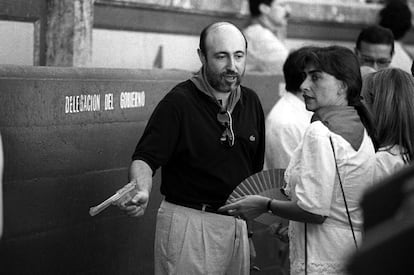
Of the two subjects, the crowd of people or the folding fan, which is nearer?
the crowd of people

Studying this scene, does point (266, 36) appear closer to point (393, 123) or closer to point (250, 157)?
point (250, 157)

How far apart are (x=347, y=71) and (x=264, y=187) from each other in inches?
32.1

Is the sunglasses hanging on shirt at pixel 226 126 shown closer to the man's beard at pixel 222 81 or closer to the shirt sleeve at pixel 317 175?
the man's beard at pixel 222 81

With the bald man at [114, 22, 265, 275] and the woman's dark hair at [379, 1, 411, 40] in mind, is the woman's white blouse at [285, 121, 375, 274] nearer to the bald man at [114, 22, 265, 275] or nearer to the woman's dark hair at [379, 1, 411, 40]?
the bald man at [114, 22, 265, 275]

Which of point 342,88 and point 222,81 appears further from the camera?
point 222,81

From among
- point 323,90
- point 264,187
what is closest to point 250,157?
point 264,187

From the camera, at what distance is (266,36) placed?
32.1 feet

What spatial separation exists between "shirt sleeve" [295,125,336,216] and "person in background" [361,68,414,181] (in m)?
0.30

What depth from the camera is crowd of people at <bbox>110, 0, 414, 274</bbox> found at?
4.43 meters

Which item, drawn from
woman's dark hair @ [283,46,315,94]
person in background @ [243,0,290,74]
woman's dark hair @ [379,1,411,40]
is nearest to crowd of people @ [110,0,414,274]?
woman's dark hair @ [283,46,315,94]

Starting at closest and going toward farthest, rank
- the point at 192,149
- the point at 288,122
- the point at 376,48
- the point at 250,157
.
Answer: the point at 192,149 < the point at 250,157 < the point at 288,122 < the point at 376,48

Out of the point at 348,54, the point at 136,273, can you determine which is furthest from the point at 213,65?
the point at 136,273

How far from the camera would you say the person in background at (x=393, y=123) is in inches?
179

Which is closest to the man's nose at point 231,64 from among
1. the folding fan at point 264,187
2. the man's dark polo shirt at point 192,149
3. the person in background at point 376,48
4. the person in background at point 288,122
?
the man's dark polo shirt at point 192,149
